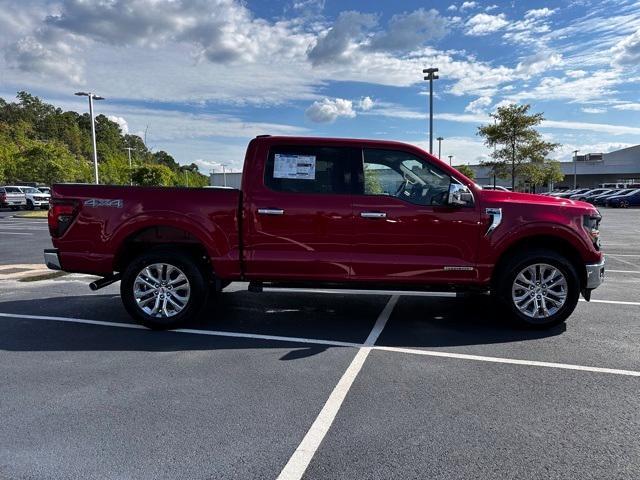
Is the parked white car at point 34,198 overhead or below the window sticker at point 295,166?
below

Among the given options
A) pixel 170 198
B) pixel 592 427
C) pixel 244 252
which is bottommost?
pixel 592 427

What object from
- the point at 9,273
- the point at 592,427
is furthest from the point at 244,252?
the point at 9,273

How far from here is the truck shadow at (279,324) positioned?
202 inches

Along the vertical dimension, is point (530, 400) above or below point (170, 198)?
below

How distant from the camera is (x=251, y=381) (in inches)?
163

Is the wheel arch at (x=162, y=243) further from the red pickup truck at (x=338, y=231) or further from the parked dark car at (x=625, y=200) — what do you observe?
the parked dark car at (x=625, y=200)

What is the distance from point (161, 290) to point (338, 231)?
2119mm

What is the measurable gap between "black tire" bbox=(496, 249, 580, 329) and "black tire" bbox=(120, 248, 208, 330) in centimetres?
339

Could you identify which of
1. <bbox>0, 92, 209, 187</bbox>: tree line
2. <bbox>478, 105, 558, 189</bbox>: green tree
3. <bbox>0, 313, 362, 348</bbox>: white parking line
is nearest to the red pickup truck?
Result: <bbox>0, 313, 362, 348</bbox>: white parking line

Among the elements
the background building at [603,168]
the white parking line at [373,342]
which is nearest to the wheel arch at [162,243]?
the white parking line at [373,342]

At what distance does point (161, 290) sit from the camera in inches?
221

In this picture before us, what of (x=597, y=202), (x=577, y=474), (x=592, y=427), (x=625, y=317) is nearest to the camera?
(x=577, y=474)

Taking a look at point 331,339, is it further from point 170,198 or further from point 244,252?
point 170,198

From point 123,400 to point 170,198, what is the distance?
7.91 feet
